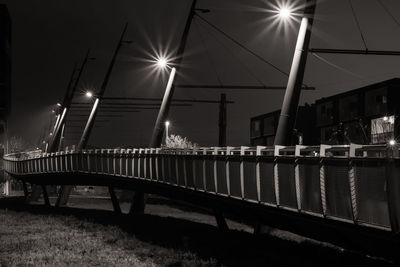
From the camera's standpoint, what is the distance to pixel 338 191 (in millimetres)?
13531

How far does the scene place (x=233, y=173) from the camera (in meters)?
20.1

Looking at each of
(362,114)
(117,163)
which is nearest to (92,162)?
(117,163)

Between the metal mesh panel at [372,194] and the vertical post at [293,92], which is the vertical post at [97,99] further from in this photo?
the metal mesh panel at [372,194]

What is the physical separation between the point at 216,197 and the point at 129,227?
370 inches

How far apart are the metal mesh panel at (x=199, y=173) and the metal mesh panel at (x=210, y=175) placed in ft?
2.31

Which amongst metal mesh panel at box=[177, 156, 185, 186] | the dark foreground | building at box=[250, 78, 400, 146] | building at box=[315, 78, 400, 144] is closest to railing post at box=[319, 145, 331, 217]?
the dark foreground

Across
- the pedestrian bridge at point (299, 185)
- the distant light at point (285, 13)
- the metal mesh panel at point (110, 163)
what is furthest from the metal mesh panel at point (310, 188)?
the metal mesh panel at point (110, 163)

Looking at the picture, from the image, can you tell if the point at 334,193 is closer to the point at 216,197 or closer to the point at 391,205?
the point at 391,205

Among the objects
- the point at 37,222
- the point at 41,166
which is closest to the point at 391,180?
the point at 37,222

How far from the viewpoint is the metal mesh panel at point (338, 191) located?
13.2 m

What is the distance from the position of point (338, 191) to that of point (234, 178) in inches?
263

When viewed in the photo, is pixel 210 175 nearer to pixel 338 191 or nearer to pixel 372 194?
pixel 338 191

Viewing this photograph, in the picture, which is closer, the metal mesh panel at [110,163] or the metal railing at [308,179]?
the metal railing at [308,179]

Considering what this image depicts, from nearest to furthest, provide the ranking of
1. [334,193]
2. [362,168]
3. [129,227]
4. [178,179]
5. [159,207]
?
[362,168], [334,193], [178,179], [129,227], [159,207]
